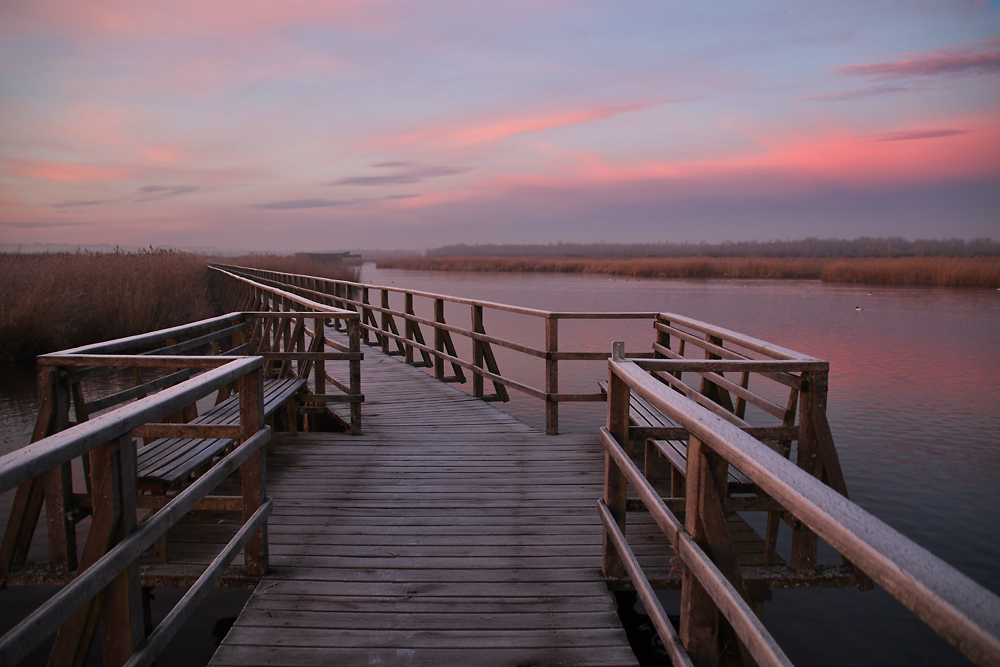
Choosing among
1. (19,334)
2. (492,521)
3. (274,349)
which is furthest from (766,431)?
(19,334)

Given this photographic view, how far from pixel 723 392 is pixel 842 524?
3453 mm

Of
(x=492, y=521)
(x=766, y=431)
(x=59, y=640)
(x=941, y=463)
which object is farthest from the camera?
(x=941, y=463)

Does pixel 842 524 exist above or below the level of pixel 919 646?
above

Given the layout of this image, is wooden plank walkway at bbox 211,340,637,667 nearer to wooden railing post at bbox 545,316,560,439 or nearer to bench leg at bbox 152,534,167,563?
wooden railing post at bbox 545,316,560,439

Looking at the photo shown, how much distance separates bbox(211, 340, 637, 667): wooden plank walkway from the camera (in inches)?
107

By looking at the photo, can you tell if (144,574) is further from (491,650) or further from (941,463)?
(941,463)

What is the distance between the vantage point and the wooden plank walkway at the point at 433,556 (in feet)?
8.88

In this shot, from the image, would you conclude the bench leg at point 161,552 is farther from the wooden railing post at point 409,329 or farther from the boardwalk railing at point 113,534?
the wooden railing post at point 409,329

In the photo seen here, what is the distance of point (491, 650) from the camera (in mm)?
2662

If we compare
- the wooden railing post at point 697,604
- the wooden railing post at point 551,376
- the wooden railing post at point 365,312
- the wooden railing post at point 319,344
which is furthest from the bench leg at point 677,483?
the wooden railing post at point 365,312

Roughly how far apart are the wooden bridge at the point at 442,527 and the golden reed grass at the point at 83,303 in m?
8.30

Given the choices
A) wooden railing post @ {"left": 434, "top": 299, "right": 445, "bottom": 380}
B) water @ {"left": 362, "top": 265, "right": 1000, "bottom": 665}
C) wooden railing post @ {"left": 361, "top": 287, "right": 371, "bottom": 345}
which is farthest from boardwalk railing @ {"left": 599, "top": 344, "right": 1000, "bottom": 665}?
wooden railing post @ {"left": 361, "top": 287, "right": 371, "bottom": 345}

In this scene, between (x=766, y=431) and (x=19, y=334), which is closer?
(x=766, y=431)

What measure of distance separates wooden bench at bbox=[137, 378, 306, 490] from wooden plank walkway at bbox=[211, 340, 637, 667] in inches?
22.0
